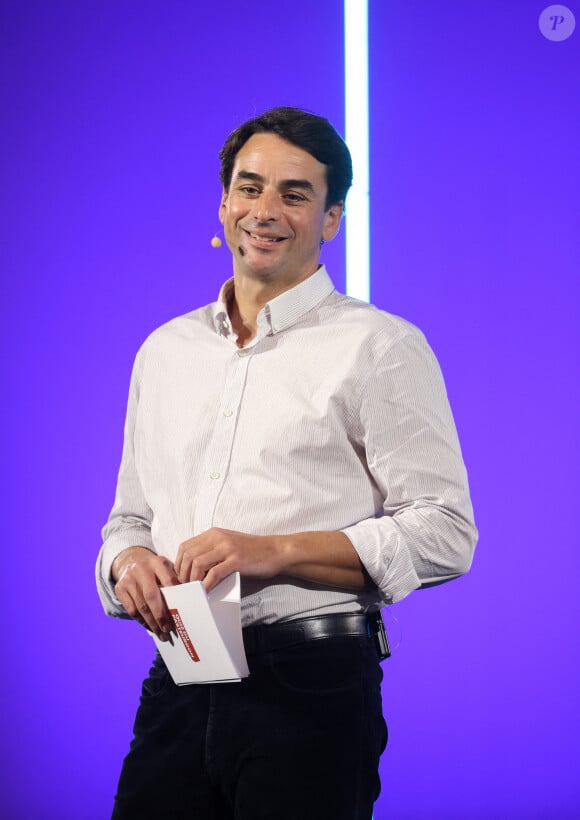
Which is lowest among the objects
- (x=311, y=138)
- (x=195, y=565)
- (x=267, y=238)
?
(x=195, y=565)

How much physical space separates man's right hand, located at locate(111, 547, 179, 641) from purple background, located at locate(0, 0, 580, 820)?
1199 millimetres

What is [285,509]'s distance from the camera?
144 centimetres

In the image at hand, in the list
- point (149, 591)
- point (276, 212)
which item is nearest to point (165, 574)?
point (149, 591)

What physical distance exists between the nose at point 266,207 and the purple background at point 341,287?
0.91m

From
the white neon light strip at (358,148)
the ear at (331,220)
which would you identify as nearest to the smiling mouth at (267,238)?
the ear at (331,220)

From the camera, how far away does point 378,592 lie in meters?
1.48

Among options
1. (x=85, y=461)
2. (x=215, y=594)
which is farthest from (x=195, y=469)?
(x=85, y=461)

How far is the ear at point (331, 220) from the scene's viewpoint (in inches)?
67.9

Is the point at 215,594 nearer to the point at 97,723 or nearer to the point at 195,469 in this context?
the point at 195,469

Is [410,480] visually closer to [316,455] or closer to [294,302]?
[316,455]

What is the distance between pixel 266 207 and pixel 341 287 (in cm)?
94

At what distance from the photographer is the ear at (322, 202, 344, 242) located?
1.72 meters

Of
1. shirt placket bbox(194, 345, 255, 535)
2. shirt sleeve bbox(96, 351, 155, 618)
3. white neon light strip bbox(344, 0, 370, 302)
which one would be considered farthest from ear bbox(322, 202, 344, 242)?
white neon light strip bbox(344, 0, 370, 302)

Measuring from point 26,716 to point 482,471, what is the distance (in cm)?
134
